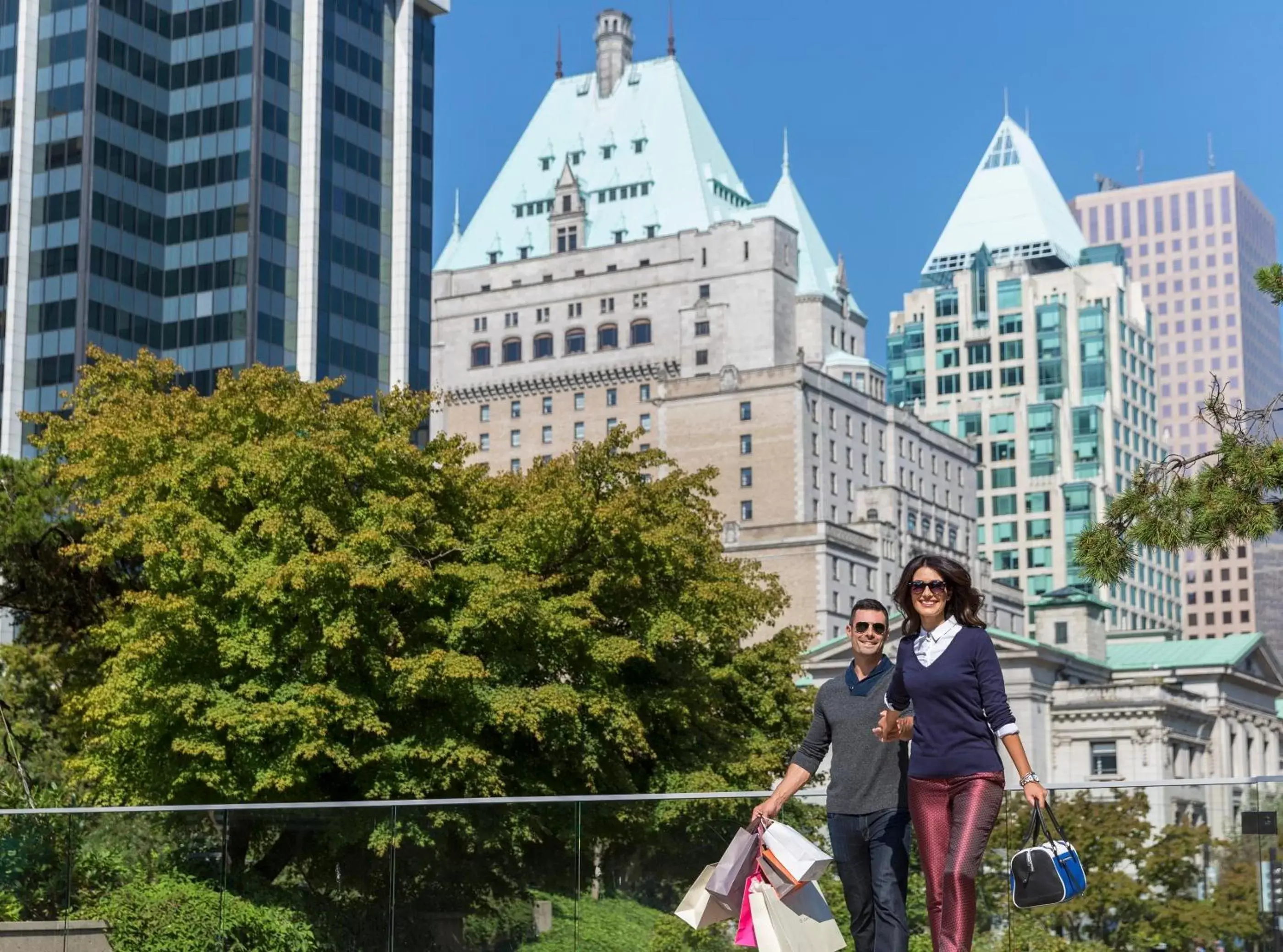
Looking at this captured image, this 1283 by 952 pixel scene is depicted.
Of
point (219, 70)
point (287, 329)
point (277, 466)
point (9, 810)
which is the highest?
point (219, 70)

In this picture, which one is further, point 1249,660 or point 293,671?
point 1249,660

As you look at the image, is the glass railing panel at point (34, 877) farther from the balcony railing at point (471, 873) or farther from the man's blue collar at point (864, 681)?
the man's blue collar at point (864, 681)

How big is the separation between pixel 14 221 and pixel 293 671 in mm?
77345

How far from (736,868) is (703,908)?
0.55 meters

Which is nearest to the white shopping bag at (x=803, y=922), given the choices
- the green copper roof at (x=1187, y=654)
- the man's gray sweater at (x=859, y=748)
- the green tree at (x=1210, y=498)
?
the man's gray sweater at (x=859, y=748)

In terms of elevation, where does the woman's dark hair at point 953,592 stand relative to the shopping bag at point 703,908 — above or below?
above

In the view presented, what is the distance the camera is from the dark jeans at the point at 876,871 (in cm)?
1163

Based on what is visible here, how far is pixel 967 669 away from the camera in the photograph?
1070 centimetres

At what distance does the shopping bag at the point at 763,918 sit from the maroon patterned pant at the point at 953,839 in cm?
116

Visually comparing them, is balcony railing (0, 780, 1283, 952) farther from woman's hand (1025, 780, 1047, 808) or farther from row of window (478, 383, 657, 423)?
row of window (478, 383, 657, 423)

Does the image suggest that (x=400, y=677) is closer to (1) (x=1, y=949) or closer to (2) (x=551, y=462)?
(2) (x=551, y=462)

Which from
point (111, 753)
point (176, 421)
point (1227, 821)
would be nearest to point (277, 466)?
point (176, 421)

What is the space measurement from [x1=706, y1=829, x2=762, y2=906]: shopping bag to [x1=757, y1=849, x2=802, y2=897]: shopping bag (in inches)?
2.3

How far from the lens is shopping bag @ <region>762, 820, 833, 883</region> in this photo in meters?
11.7
